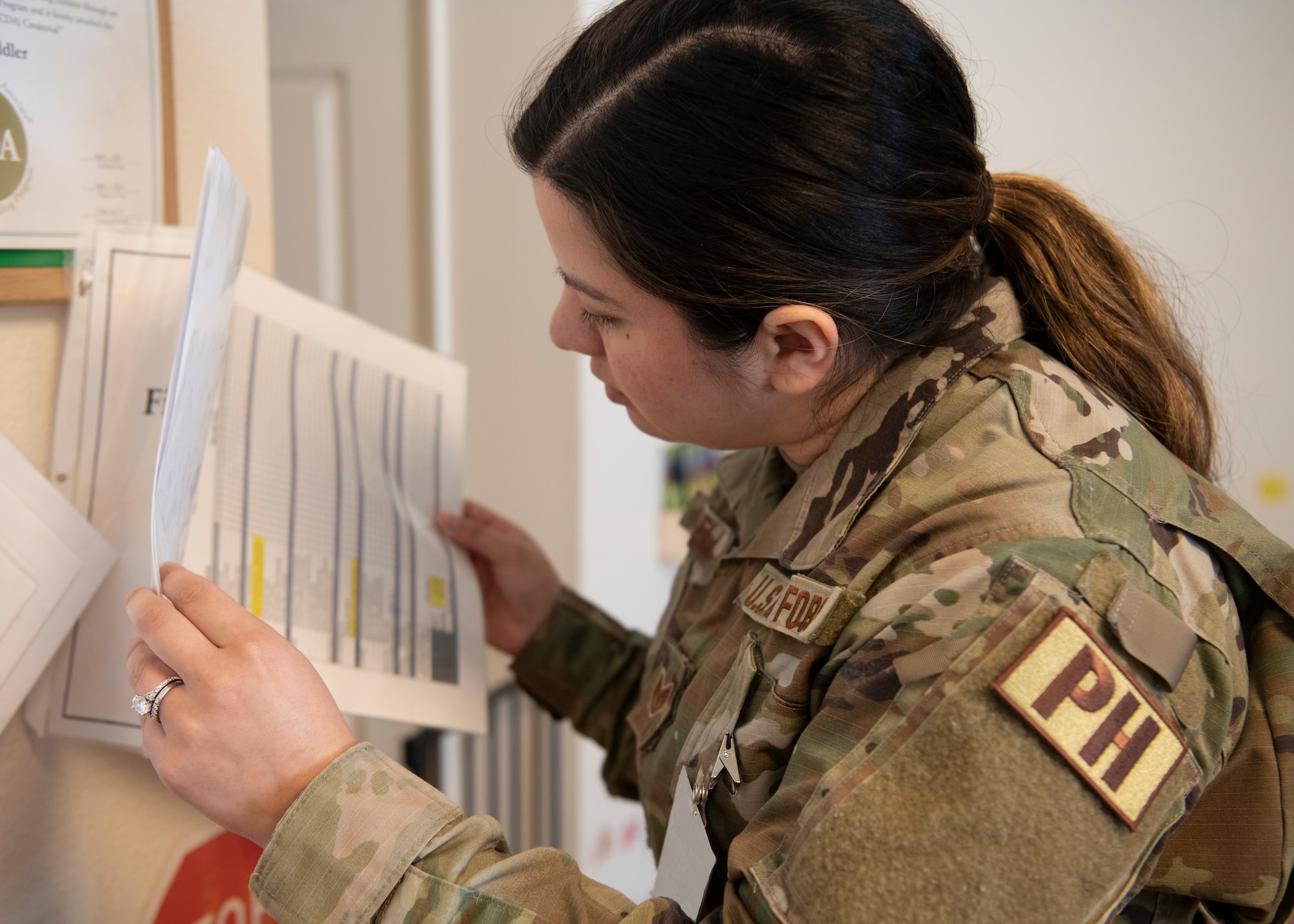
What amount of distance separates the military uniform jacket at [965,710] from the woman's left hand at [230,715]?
0.07ft

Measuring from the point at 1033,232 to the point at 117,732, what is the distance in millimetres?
715

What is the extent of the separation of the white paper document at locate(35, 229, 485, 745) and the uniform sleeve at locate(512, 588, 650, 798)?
0.40 feet

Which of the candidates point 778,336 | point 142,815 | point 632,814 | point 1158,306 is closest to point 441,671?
point 142,815

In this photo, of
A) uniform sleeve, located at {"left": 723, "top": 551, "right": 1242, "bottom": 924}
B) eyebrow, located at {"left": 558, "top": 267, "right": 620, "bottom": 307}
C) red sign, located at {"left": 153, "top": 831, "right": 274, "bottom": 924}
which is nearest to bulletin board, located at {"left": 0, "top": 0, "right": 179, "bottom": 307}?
eyebrow, located at {"left": 558, "top": 267, "right": 620, "bottom": 307}

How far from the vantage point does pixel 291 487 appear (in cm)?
71

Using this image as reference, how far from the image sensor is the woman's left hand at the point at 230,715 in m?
0.50

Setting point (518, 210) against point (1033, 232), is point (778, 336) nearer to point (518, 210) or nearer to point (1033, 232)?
point (1033, 232)

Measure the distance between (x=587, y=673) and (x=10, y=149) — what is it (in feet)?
2.09

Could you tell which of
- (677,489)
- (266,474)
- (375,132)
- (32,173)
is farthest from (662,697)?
(375,132)

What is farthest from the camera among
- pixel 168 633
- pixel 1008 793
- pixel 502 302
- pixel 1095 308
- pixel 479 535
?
pixel 502 302

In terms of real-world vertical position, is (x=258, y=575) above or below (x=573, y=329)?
below

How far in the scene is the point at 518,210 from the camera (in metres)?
1.41

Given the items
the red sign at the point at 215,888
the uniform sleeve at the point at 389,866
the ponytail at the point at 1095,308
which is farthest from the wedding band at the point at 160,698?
the ponytail at the point at 1095,308

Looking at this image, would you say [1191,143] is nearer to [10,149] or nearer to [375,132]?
[10,149]
